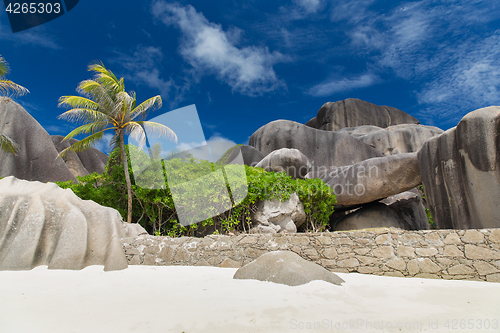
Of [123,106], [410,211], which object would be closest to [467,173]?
[410,211]

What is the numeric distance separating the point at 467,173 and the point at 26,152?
787 inches

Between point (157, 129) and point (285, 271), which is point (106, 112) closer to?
point (157, 129)

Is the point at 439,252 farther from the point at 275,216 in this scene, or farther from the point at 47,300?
the point at 47,300

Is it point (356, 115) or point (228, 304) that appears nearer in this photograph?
point (228, 304)

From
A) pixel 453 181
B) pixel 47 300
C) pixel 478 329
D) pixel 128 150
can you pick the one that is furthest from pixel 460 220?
pixel 128 150

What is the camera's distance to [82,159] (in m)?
Result: 21.7

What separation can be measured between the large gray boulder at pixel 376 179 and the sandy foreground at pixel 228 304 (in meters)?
6.81

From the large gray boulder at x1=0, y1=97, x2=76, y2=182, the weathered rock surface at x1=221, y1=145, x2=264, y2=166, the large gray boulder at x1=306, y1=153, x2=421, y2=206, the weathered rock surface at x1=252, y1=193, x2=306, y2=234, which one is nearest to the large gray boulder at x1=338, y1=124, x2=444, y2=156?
the weathered rock surface at x1=221, y1=145, x2=264, y2=166

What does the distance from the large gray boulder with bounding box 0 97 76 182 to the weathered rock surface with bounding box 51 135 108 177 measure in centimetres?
337

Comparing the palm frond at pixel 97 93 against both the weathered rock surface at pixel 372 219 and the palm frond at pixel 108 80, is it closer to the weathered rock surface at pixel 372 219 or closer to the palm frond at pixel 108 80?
the palm frond at pixel 108 80

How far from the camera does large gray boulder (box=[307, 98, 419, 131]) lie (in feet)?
74.9

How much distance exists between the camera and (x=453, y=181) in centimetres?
775

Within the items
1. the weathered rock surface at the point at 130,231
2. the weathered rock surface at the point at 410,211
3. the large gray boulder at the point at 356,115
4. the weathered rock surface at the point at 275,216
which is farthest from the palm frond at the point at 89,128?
the large gray boulder at the point at 356,115

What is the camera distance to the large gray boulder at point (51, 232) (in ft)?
14.5
